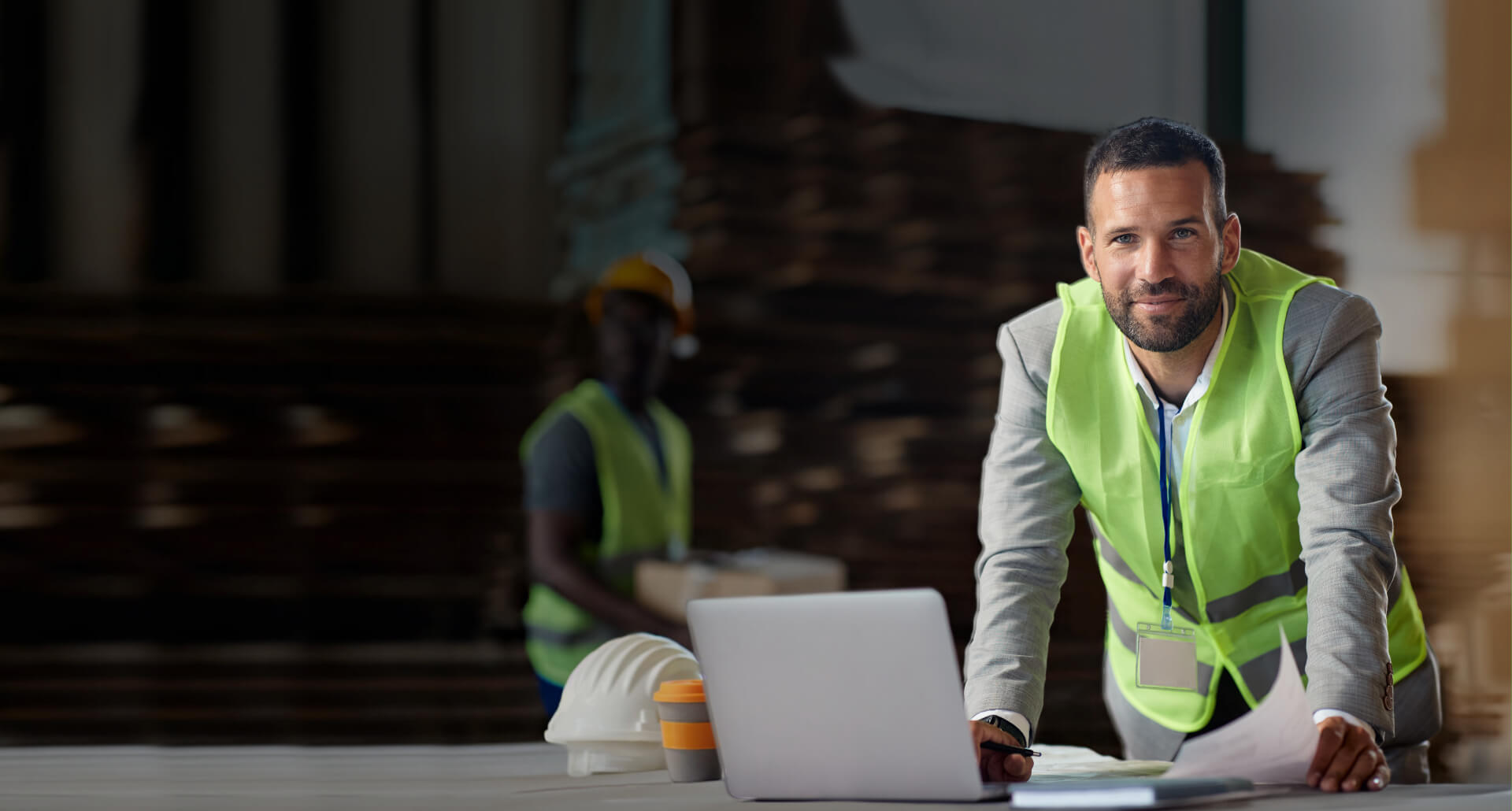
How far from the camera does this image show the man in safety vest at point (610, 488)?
9.76 feet

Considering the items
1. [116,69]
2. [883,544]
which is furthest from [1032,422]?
[116,69]

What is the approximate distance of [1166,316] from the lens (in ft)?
5.34

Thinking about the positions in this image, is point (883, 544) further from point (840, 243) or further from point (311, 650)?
point (311, 650)

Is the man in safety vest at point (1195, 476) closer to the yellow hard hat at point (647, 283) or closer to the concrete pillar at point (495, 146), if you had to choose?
the yellow hard hat at point (647, 283)

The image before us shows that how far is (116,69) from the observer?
4746 mm

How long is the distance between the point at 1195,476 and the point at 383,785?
1.06 m

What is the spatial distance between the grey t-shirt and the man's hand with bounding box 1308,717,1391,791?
2.01 m

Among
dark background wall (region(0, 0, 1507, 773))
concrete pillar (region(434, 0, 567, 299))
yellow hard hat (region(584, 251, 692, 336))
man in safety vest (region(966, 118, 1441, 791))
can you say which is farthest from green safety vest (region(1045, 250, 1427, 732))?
concrete pillar (region(434, 0, 567, 299))

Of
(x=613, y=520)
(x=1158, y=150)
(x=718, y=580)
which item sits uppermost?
(x=1158, y=150)

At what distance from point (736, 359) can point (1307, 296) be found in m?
3.19

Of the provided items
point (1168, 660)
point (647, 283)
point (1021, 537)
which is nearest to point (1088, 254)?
point (1021, 537)

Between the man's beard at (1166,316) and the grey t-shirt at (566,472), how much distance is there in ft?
5.38

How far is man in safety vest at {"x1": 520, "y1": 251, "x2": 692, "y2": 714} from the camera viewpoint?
2975 mm

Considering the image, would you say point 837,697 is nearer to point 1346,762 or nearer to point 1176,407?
point 1346,762
